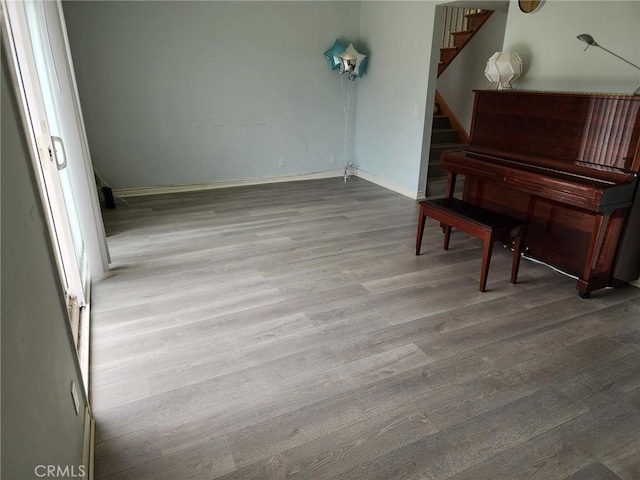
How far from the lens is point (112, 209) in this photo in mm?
4449

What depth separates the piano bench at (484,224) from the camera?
2740mm

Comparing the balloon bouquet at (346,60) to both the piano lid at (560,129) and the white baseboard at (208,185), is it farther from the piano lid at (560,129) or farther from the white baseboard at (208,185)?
the piano lid at (560,129)

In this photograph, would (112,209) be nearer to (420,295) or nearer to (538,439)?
(420,295)

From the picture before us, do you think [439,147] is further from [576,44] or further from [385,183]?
[576,44]

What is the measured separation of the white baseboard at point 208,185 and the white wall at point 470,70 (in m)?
1.96

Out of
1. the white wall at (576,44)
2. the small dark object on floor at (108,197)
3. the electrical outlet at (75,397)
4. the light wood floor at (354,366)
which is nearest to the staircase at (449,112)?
the white wall at (576,44)

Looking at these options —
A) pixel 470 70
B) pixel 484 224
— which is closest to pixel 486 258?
pixel 484 224

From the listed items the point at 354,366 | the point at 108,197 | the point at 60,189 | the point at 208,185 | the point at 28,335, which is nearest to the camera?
the point at 28,335

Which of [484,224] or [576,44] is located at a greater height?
[576,44]

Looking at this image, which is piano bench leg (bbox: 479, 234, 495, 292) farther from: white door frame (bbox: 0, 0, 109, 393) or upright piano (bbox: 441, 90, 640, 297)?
white door frame (bbox: 0, 0, 109, 393)

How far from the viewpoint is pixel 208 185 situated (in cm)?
527

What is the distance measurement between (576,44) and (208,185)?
401 centimetres

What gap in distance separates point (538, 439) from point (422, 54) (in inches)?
157
